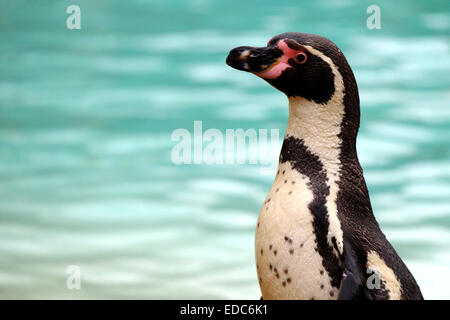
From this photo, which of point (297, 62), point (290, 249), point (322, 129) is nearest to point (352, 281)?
point (290, 249)

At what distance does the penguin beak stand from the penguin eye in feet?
0.24

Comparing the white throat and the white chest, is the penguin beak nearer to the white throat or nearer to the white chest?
the white throat

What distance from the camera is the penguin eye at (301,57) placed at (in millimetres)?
2609

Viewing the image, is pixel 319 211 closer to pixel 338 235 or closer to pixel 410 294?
pixel 338 235

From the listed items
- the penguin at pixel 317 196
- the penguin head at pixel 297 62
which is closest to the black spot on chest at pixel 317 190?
Result: the penguin at pixel 317 196

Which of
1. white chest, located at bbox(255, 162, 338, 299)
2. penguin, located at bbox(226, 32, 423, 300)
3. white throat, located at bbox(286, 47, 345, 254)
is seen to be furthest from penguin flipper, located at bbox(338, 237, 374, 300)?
white throat, located at bbox(286, 47, 345, 254)

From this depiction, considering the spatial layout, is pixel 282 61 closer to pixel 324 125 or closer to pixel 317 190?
pixel 324 125

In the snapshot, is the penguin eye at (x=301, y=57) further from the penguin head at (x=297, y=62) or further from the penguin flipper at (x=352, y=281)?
the penguin flipper at (x=352, y=281)

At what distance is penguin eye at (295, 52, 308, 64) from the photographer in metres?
Result: 2.61
